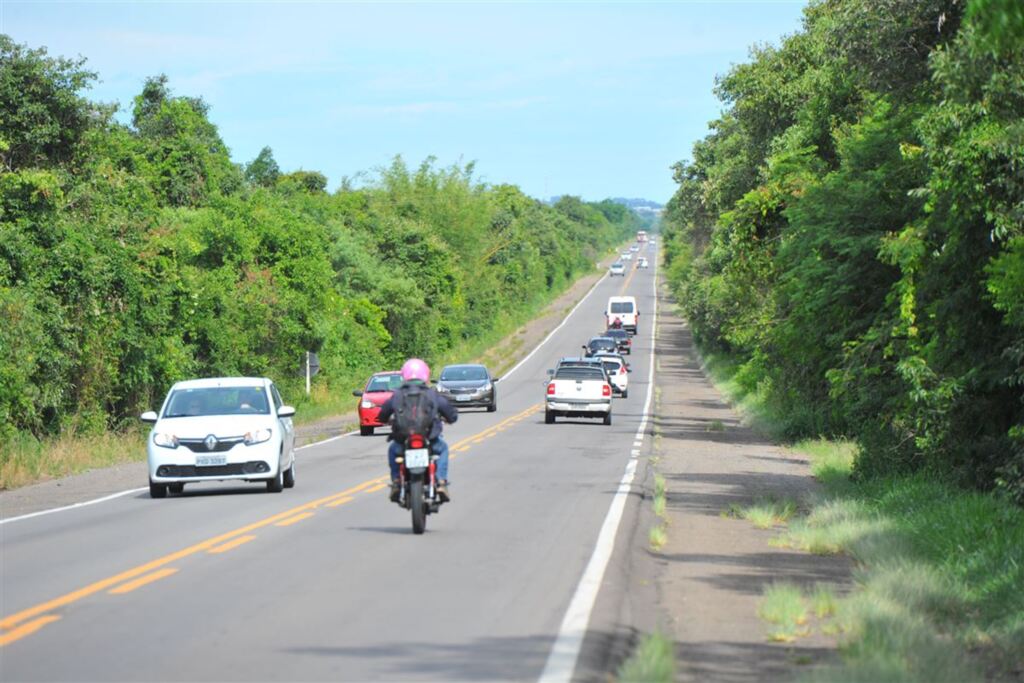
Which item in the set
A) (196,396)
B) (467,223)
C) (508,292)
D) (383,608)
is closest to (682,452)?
(196,396)

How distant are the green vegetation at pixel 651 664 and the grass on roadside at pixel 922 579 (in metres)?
0.84

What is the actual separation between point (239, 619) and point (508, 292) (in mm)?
103305

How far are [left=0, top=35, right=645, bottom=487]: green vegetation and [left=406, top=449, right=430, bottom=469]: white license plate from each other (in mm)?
11481

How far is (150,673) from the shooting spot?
8.58 m

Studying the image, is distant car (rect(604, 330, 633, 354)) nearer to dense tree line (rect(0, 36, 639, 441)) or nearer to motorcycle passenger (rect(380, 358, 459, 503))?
dense tree line (rect(0, 36, 639, 441))

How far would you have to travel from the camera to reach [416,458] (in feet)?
Answer: 51.6

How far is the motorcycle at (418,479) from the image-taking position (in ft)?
51.4

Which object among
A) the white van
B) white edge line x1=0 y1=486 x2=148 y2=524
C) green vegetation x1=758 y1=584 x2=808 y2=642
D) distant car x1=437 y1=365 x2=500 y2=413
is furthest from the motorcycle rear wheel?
the white van

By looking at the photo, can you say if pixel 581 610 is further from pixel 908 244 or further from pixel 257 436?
pixel 908 244

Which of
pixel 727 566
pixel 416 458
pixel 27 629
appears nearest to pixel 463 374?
pixel 416 458

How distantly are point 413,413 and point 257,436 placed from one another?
5.63 meters

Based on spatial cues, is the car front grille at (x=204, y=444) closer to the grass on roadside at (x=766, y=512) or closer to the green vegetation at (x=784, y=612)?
the grass on roadside at (x=766, y=512)

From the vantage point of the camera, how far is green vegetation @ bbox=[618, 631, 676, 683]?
839cm

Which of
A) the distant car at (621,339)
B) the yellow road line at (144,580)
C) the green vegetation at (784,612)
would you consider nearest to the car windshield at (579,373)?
the yellow road line at (144,580)
